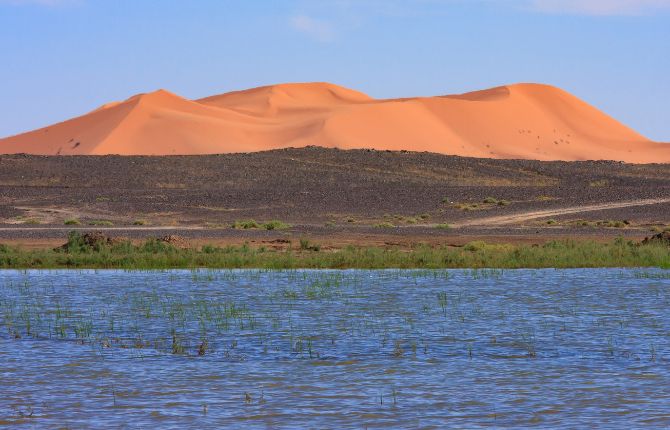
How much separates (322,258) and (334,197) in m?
31.3

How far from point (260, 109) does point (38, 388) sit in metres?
159

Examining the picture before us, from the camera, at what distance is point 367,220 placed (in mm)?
55156

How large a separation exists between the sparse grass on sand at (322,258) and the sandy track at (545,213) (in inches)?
670

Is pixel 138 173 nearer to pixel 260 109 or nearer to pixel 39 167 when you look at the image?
pixel 39 167

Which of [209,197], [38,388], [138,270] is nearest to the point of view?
[38,388]

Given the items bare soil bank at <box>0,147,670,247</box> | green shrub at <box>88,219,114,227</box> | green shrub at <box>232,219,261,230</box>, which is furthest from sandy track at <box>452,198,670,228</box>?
green shrub at <box>88,219,114,227</box>

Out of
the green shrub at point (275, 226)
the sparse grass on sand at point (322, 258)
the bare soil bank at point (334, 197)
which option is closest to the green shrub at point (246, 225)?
the green shrub at point (275, 226)

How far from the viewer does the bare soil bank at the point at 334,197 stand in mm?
45875

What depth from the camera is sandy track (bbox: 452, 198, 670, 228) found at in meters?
51.9

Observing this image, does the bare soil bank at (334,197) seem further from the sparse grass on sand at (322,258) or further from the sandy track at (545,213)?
the sparse grass on sand at (322,258)

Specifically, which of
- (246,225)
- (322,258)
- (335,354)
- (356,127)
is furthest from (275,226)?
(356,127)

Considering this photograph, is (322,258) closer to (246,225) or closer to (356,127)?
(246,225)

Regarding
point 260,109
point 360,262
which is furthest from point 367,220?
point 260,109

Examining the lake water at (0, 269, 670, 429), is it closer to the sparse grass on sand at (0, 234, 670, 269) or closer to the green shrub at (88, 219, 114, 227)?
the sparse grass on sand at (0, 234, 670, 269)
